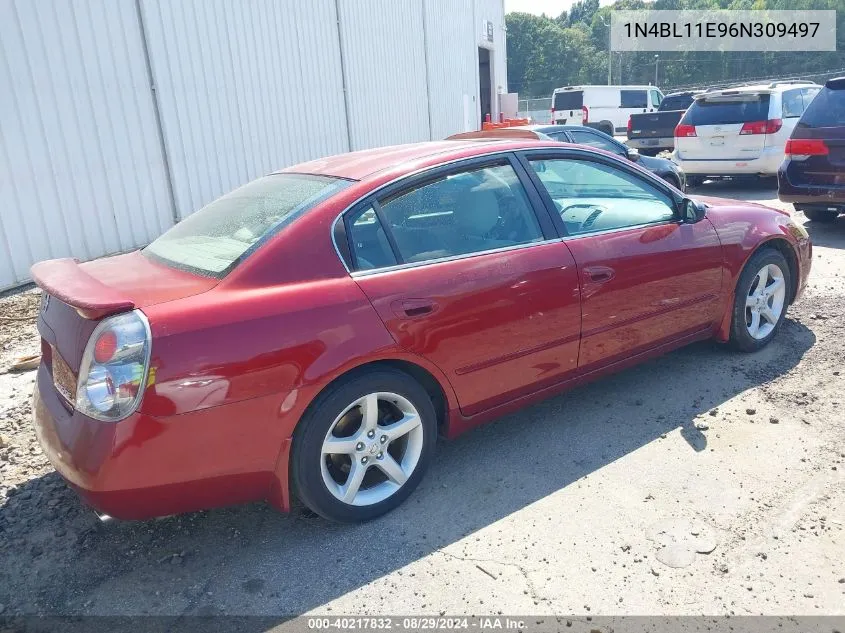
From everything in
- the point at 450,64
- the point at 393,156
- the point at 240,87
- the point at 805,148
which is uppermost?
the point at 450,64

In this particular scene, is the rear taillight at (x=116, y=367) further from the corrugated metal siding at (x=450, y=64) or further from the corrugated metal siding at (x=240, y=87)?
the corrugated metal siding at (x=450, y=64)

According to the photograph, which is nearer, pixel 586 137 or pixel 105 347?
pixel 105 347

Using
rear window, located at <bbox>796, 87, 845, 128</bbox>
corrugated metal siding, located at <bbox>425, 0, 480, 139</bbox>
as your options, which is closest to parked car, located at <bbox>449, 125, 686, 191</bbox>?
rear window, located at <bbox>796, 87, 845, 128</bbox>

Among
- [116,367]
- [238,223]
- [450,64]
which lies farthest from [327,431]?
[450,64]

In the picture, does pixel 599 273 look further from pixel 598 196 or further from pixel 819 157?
pixel 819 157

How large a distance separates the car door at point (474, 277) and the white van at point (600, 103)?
70.2 ft

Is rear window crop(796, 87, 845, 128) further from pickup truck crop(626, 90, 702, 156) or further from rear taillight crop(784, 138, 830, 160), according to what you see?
pickup truck crop(626, 90, 702, 156)

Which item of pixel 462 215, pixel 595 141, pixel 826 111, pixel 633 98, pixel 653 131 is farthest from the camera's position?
pixel 633 98

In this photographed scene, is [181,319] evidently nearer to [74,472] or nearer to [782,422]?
[74,472]

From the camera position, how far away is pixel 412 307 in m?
2.86

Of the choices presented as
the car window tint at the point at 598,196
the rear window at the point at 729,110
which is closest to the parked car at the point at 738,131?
the rear window at the point at 729,110

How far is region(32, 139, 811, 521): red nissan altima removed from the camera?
7.89 feet

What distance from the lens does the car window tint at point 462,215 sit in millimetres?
3033

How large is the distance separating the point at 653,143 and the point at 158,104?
12.4 m
